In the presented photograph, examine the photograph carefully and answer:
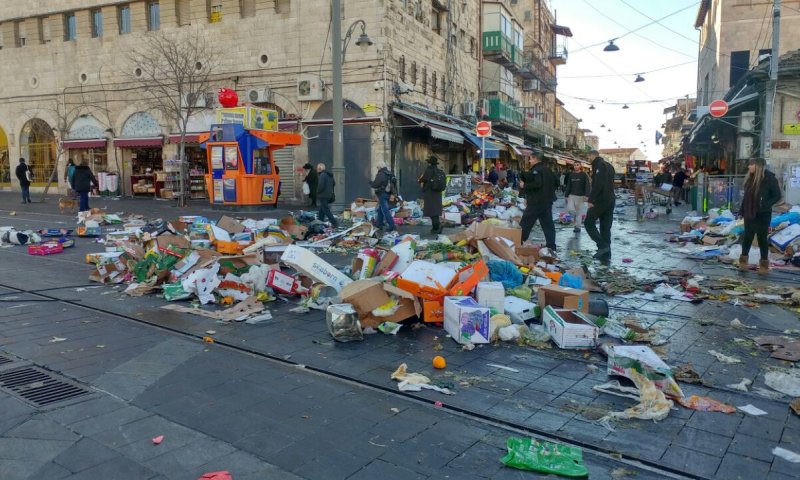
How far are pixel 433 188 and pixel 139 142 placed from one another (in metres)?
19.3

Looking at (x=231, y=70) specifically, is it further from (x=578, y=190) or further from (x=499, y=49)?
(x=578, y=190)

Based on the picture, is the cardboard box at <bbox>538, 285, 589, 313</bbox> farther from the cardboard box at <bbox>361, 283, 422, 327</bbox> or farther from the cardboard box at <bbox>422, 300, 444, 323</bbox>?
the cardboard box at <bbox>361, 283, 422, 327</bbox>

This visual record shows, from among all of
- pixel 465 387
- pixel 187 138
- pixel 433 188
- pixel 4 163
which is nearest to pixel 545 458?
→ pixel 465 387

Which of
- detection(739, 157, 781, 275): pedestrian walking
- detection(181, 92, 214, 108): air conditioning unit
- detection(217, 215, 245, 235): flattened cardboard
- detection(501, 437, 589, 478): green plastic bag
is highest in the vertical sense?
detection(181, 92, 214, 108): air conditioning unit

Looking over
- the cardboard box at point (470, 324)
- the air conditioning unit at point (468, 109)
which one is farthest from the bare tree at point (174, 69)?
the cardboard box at point (470, 324)

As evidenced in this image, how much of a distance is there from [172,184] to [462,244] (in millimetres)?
21725

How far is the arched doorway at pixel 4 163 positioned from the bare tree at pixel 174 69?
1077 centimetres

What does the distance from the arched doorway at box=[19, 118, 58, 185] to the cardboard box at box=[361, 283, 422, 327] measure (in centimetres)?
3132

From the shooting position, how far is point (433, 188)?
1297cm

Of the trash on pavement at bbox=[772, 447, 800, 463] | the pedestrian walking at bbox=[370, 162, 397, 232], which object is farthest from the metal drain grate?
the pedestrian walking at bbox=[370, 162, 397, 232]

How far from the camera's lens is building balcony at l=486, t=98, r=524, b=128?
34.0m

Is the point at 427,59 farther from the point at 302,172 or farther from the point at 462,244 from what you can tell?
the point at 462,244

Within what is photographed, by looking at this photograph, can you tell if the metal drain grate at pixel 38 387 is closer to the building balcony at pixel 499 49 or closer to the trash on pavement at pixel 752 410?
the trash on pavement at pixel 752 410

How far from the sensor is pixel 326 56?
22984 millimetres
